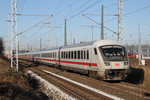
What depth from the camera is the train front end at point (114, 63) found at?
55.8ft

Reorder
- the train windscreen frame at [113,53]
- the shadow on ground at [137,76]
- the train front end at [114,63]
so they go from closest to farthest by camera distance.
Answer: the train front end at [114,63]
the train windscreen frame at [113,53]
the shadow on ground at [137,76]

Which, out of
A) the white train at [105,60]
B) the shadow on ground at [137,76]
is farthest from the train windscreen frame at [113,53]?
the shadow on ground at [137,76]

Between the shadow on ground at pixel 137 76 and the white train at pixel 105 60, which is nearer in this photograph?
the white train at pixel 105 60

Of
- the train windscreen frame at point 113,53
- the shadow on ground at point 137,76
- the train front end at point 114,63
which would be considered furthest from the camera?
the shadow on ground at point 137,76

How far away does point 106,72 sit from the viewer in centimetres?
1689

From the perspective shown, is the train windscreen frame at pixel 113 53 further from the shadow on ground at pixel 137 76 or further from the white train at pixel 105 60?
the shadow on ground at pixel 137 76

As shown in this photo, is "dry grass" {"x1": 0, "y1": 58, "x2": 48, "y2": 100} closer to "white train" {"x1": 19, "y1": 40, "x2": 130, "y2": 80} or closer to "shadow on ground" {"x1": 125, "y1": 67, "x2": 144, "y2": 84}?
"white train" {"x1": 19, "y1": 40, "x2": 130, "y2": 80}

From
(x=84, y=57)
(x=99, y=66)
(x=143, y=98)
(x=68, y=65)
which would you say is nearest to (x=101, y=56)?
(x=99, y=66)

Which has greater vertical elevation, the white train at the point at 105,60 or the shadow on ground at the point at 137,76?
the white train at the point at 105,60

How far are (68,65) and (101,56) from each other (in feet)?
31.0

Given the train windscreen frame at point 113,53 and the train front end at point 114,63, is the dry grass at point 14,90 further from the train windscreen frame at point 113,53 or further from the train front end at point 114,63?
the train windscreen frame at point 113,53

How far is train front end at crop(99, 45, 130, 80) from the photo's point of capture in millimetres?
17000

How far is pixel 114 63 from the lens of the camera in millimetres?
17047

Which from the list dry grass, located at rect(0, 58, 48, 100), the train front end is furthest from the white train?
dry grass, located at rect(0, 58, 48, 100)
